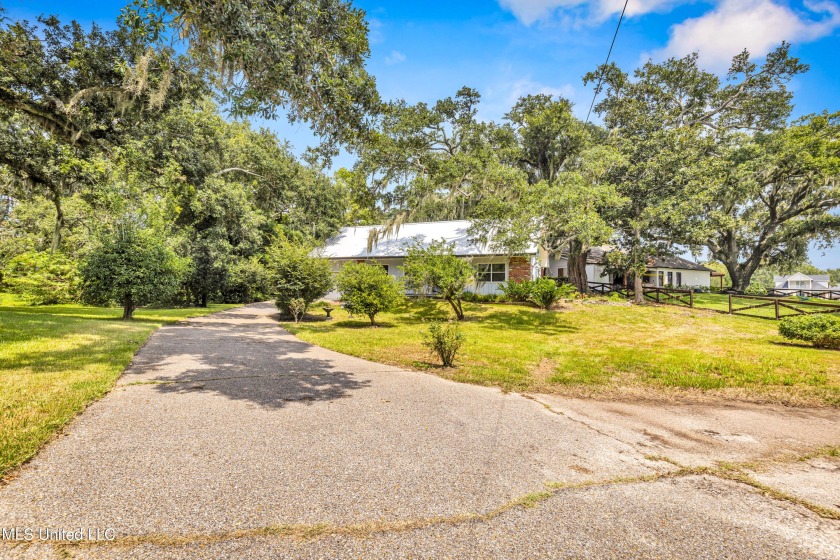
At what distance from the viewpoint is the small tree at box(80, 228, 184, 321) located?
41.5 feet

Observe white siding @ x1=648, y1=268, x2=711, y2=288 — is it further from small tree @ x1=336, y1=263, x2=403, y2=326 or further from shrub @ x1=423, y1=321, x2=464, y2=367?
shrub @ x1=423, y1=321, x2=464, y2=367

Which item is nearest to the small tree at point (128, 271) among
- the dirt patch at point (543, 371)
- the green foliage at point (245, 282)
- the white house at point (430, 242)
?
the green foliage at point (245, 282)

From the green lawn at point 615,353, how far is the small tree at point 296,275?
1.45m

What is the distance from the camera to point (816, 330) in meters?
9.98

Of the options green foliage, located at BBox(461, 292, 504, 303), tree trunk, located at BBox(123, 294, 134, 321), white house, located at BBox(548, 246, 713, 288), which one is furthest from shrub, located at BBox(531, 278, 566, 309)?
tree trunk, located at BBox(123, 294, 134, 321)

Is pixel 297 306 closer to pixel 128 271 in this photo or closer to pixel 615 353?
pixel 128 271

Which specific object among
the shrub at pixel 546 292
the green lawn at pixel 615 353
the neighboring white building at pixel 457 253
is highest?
the neighboring white building at pixel 457 253

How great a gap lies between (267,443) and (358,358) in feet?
16.6

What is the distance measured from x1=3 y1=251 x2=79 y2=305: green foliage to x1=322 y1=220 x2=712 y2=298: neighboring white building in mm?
11303

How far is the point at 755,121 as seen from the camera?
2662 centimetres

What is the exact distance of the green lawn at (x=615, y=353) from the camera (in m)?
7.19

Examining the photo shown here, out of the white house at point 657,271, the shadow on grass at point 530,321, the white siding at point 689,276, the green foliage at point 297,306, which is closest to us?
the shadow on grass at point 530,321

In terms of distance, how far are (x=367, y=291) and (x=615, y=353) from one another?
347 inches

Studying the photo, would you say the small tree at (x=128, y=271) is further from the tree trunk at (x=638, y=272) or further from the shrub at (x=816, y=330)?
the tree trunk at (x=638, y=272)
